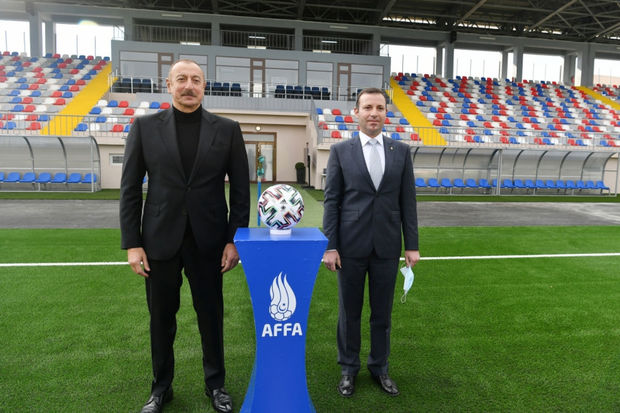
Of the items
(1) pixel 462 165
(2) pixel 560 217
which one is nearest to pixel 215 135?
(2) pixel 560 217

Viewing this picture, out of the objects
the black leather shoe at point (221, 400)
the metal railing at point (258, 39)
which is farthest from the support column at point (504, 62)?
the black leather shoe at point (221, 400)

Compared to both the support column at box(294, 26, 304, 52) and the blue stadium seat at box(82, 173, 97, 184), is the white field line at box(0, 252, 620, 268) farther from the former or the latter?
the support column at box(294, 26, 304, 52)

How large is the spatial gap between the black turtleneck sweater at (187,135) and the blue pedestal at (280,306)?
20.5 inches

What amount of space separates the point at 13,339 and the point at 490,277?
5298 mm

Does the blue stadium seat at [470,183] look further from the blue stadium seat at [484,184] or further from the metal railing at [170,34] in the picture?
the metal railing at [170,34]

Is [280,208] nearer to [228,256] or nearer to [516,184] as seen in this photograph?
[228,256]

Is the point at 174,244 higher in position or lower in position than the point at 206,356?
higher

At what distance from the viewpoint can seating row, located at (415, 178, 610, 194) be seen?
57.9 feet

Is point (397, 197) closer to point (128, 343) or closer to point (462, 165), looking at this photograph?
point (128, 343)

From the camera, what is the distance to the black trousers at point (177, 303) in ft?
8.34

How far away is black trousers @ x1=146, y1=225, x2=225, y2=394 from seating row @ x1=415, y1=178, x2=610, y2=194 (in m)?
15.7

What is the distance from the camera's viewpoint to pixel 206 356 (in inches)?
106

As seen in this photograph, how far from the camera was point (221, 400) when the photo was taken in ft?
8.57

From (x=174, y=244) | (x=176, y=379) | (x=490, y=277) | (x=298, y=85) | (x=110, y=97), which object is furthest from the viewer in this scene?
(x=298, y=85)
